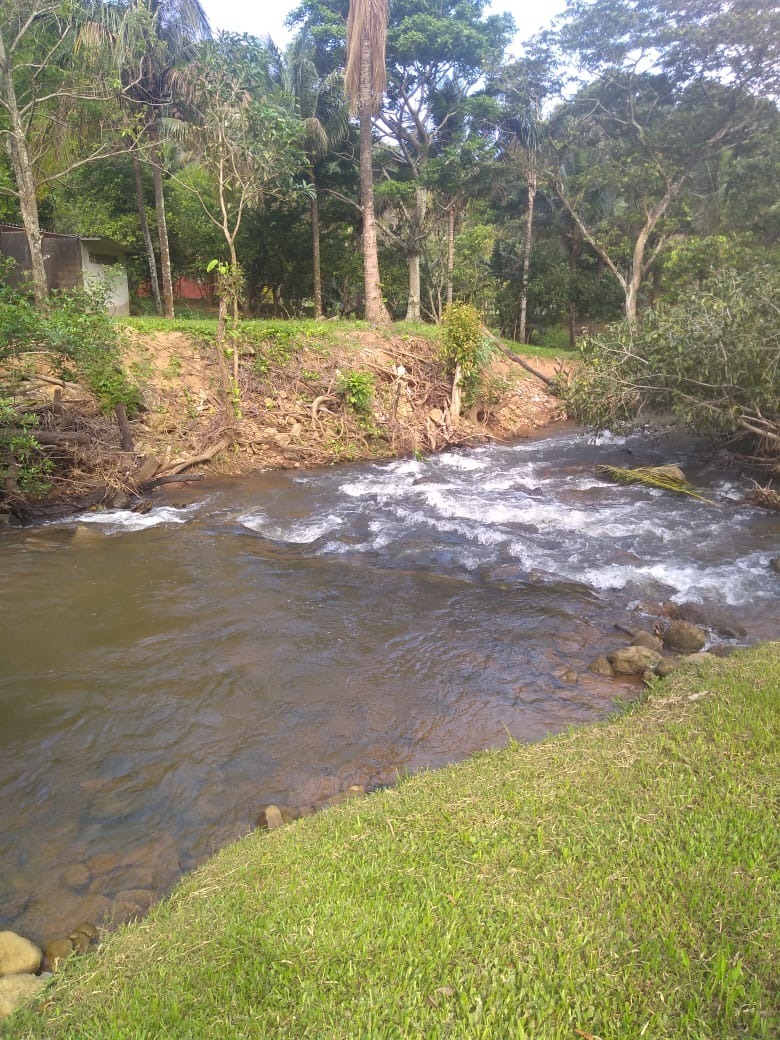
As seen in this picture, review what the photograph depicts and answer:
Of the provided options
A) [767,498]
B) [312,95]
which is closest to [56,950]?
[767,498]

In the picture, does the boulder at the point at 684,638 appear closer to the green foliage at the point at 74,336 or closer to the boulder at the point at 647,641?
the boulder at the point at 647,641

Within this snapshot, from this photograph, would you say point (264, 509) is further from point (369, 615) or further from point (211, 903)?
point (211, 903)

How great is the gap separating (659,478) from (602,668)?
752 cm

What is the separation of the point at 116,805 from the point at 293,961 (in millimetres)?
2499

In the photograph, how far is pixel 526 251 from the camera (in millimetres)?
27594

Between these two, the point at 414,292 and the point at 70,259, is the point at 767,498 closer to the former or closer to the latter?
the point at 414,292

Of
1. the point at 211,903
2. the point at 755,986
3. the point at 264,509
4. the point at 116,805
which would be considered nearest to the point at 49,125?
the point at 264,509

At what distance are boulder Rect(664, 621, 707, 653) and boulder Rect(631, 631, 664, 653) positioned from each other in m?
0.12

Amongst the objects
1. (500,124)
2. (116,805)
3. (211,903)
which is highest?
(500,124)

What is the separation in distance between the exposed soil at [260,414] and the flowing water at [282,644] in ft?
3.83

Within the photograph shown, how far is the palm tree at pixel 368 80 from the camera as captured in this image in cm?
1797

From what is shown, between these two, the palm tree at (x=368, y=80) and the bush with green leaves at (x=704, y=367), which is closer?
the bush with green leaves at (x=704, y=367)

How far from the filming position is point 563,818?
127 inches

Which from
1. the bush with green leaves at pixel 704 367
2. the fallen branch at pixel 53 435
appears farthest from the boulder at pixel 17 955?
the bush with green leaves at pixel 704 367
